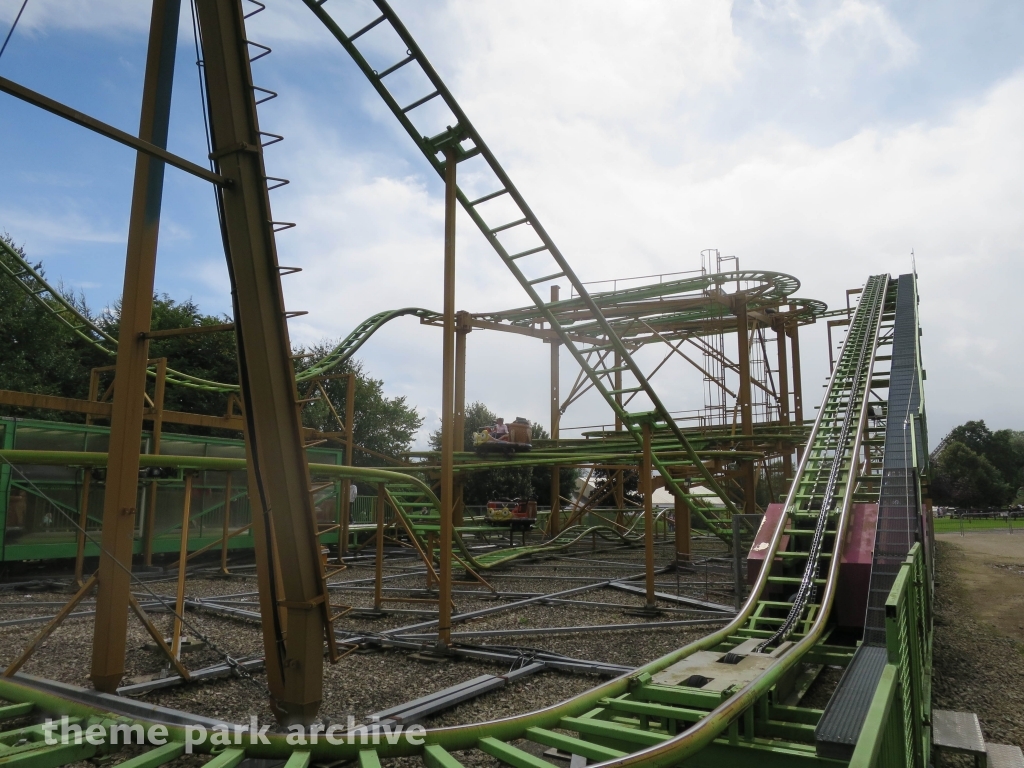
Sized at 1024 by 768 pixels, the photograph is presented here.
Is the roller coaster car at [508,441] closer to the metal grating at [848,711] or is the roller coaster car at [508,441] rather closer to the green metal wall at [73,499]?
the green metal wall at [73,499]

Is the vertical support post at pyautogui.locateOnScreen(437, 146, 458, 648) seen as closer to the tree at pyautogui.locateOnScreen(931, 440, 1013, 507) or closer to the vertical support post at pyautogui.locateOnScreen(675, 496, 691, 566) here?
the vertical support post at pyautogui.locateOnScreen(675, 496, 691, 566)

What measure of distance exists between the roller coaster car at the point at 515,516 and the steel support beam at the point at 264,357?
12855 mm

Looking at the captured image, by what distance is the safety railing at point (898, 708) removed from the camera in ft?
7.77

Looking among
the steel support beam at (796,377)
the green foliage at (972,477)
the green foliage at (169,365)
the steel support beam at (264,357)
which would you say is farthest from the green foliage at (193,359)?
the green foliage at (972,477)

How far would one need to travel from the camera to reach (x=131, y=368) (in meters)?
5.60

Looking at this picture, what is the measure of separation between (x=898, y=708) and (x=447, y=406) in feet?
18.5

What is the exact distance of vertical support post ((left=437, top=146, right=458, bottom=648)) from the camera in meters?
7.37

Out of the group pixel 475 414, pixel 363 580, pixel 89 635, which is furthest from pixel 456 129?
pixel 475 414

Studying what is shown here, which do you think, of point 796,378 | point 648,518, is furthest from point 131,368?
point 796,378

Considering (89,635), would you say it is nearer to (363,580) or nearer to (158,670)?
(158,670)

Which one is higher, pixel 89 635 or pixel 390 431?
pixel 390 431

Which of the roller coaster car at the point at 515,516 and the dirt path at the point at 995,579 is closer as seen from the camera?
the dirt path at the point at 995,579

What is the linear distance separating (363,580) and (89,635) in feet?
16.8

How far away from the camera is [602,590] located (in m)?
11.7
